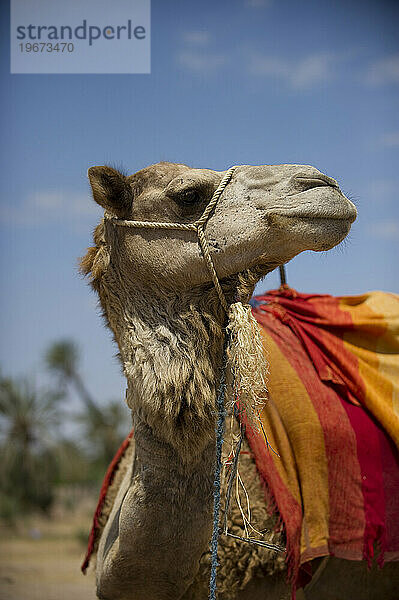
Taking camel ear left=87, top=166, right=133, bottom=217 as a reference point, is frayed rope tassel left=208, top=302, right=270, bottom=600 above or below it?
below

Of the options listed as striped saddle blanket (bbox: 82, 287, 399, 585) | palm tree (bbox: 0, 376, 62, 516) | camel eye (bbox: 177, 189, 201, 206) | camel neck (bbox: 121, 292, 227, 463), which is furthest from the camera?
palm tree (bbox: 0, 376, 62, 516)

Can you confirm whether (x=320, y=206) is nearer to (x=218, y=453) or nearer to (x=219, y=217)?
(x=219, y=217)

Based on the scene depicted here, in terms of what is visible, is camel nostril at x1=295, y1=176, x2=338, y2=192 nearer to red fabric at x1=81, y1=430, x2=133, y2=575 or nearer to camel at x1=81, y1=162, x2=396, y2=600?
camel at x1=81, y1=162, x2=396, y2=600

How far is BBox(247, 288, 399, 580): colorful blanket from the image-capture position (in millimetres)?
2988

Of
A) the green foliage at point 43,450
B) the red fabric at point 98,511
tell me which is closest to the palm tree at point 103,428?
the green foliage at point 43,450

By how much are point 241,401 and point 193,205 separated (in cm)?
74

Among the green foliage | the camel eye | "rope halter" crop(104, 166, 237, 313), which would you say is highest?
the camel eye

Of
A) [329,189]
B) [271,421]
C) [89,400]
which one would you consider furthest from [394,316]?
[89,400]

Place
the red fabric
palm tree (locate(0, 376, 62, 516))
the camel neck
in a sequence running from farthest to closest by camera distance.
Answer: palm tree (locate(0, 376, 62, 516))
the red fabric
the camel neck

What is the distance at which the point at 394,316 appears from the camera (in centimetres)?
363

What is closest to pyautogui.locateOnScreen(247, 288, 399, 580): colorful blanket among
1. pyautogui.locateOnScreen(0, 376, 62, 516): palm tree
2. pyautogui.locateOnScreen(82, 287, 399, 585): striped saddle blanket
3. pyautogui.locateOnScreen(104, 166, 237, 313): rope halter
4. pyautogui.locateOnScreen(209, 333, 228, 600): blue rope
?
pyautogui.locateOnScreen(82, 287, 399, 585): striped saddle blanket

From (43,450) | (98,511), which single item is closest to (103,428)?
(43,450)

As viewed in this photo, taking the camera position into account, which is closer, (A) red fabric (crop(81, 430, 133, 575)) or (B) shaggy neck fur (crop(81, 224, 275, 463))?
(B) shaggy neck fur (crop(81, 224, 275, 463))

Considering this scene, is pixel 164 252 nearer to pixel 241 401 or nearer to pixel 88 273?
pixel 88 273
